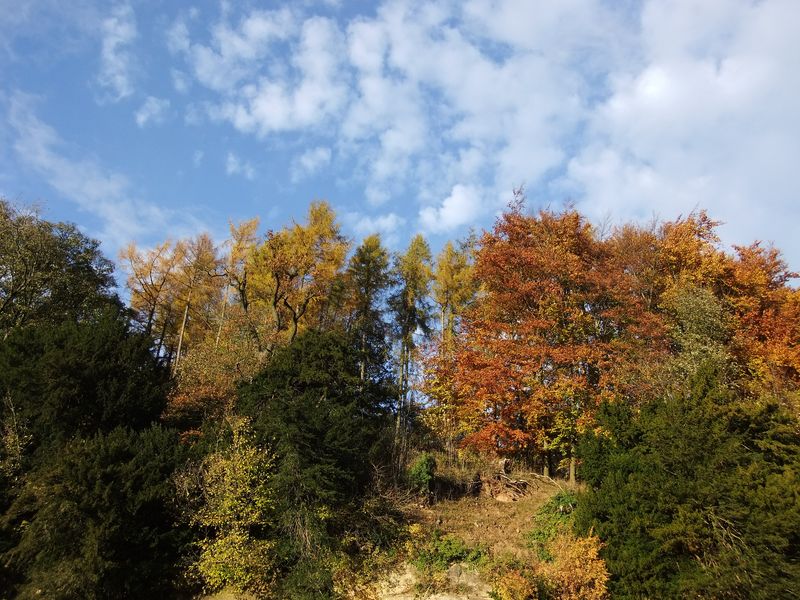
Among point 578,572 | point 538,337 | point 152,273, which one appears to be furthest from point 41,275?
point 578,572

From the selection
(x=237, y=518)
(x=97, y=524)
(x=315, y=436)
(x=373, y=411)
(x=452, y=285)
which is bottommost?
(x=97, y=524)

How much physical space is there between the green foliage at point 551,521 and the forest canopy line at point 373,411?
1.16 metres

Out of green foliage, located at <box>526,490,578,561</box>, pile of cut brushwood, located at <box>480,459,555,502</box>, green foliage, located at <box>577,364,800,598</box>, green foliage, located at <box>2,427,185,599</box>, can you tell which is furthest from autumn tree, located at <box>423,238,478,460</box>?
green foliage, located at <box>2,427,185,599</box>

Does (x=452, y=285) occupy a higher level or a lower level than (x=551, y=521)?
higher

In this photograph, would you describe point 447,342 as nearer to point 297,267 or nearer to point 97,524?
point 297,267

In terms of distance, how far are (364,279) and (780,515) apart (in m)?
21.3

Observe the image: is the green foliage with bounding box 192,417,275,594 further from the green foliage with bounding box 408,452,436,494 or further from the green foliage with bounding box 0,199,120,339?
the green foliage with bounding box 0,199,120,339

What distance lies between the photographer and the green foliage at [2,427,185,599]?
12344 mm

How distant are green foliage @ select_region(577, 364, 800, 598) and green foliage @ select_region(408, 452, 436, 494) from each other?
5786 mm

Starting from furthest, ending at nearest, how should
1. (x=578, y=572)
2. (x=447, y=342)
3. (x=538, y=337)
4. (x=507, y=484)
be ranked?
(x=447, y=342)
(x=538, y=337)
(x=507, y=484)
(x=578, y=572)

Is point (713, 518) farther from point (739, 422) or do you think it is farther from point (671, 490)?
point (739, 422)

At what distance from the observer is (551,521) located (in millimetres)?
14664

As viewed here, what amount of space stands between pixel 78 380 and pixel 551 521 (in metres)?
15.5

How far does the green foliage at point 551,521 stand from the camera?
1380 cm
